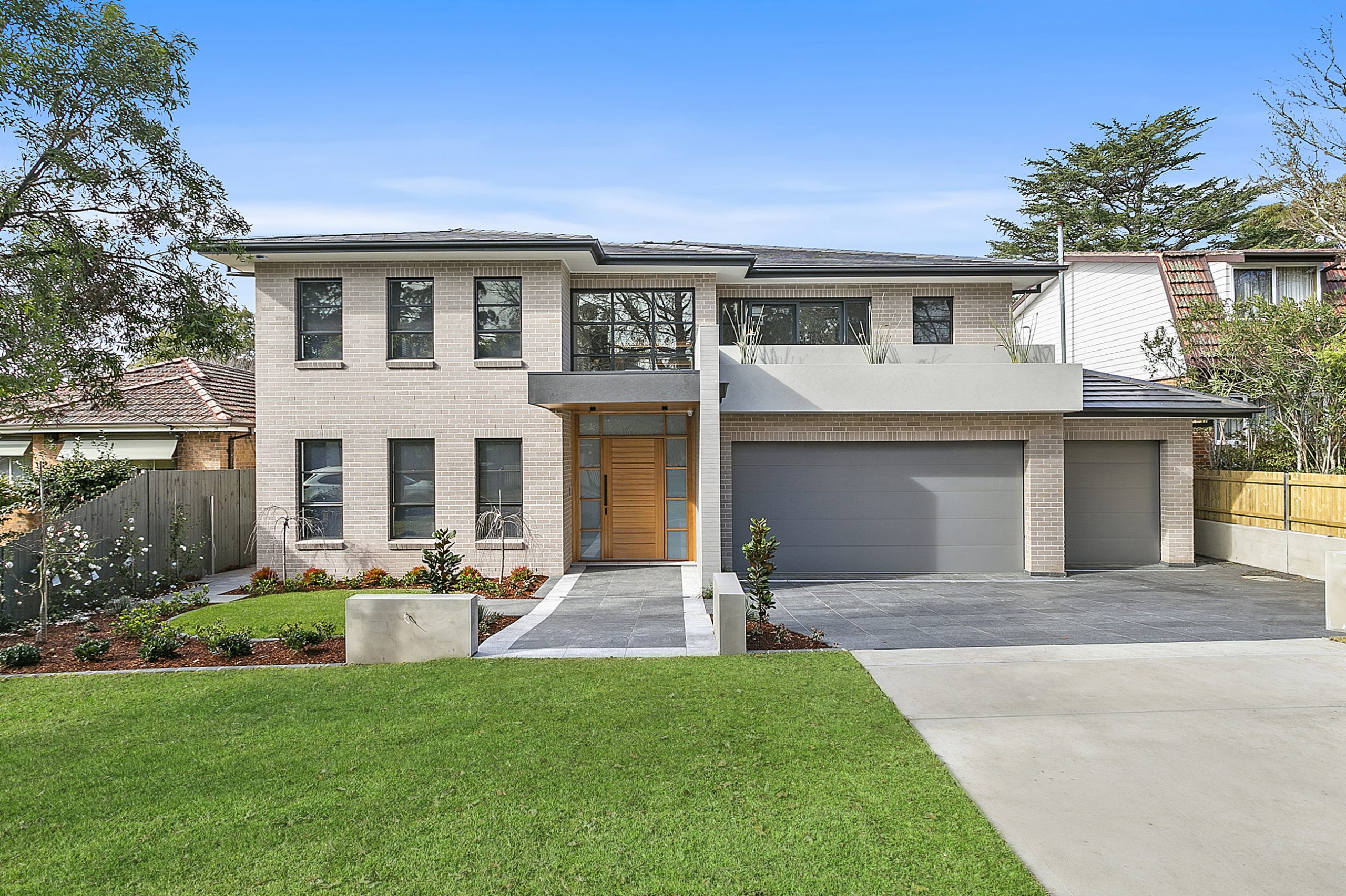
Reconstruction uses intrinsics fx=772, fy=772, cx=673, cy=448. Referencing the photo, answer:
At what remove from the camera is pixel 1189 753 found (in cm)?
556

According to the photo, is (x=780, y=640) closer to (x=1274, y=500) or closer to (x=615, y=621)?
(x=615, y=621)

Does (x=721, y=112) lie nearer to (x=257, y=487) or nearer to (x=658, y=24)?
(x=658, y=24)

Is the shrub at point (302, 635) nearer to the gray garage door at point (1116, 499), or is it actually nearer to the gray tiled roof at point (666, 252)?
the gray tiled roof at point (666, 252)

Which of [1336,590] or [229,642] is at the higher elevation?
[1336,590]

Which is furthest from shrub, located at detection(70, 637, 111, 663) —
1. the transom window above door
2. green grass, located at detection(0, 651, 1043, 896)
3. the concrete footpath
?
the transom window above door

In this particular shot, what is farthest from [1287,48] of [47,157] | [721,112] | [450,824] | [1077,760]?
[47,157]

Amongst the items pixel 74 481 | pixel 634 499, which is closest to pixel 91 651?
pixel 74 481

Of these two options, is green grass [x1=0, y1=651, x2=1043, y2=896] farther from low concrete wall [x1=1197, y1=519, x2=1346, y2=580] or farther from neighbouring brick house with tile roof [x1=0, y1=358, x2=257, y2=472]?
low concrete wall [x1=1197, y1=519, x2=1346, y2=580]

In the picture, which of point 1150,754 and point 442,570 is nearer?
point 1150,754

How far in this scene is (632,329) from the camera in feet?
51.1

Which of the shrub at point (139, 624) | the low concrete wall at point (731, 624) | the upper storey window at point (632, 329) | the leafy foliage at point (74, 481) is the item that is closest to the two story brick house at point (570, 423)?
the upper storey window at point (632, 329)

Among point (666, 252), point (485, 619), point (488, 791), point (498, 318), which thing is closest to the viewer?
point (488, 791)

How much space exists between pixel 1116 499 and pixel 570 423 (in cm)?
1101

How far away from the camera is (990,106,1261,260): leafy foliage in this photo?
3466cm
